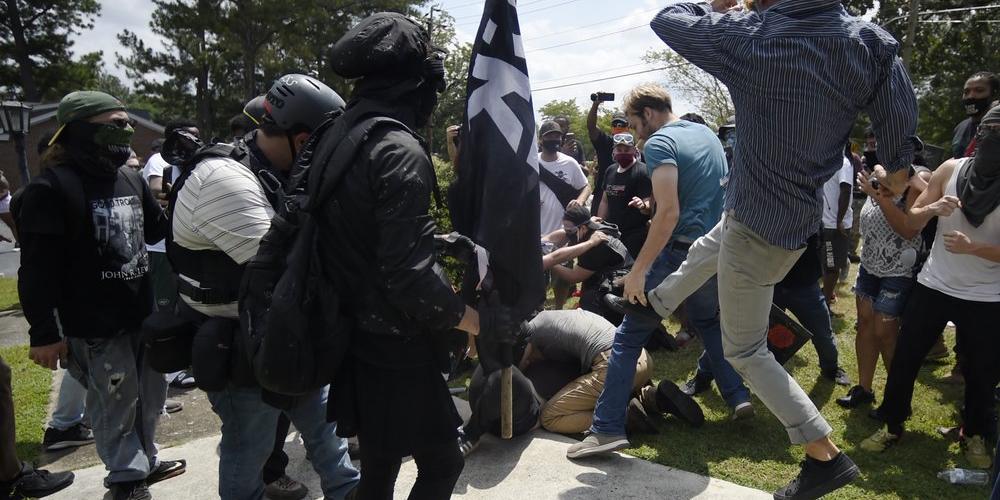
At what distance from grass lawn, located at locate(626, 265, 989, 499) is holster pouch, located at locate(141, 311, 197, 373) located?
2466 millimetres

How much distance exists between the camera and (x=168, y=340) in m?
2.52

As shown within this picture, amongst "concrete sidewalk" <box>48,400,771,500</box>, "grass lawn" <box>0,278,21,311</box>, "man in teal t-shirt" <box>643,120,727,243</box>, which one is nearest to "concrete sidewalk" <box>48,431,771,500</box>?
"concrete sidewalk" <box>48,400,771,500</box>

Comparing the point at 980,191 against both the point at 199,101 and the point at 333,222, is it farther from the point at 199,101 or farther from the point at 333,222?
the point at 199,101

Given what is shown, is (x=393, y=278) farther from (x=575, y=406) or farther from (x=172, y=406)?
(x=172, y=406)

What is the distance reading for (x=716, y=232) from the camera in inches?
120

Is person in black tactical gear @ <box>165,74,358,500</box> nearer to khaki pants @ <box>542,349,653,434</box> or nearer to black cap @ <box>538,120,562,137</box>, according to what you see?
khaki pants @ <box>542,349,653,434</box>

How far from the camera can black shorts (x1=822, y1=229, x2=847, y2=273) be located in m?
5.93

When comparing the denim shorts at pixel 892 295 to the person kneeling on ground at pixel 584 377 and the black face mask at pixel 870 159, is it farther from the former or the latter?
the black face mask at pixel 870 159

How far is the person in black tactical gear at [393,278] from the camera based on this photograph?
184 centimetres

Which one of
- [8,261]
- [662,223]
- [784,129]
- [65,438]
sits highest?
[784,129]

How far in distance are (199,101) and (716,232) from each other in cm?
3276

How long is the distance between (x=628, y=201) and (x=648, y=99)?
2.02 m

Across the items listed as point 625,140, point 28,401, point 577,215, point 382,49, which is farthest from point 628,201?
point 28,401

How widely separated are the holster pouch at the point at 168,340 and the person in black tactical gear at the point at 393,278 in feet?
2.68
